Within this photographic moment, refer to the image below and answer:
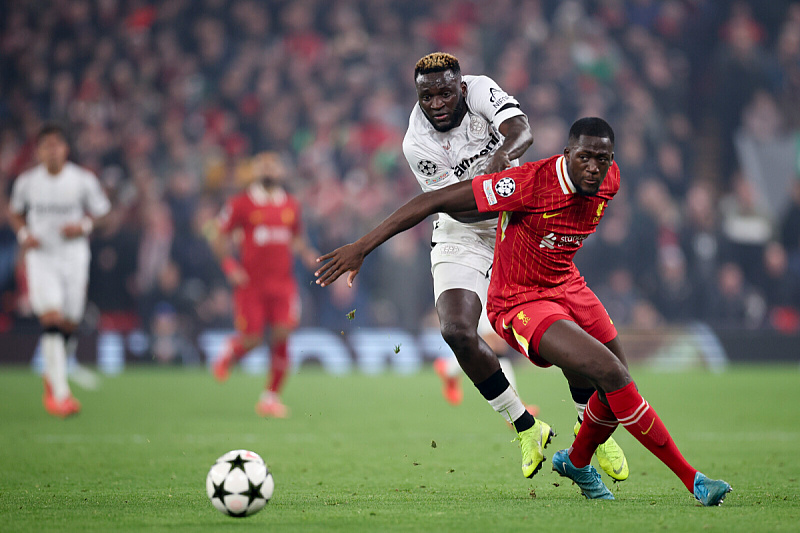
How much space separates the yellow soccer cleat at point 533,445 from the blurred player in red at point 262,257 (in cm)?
502

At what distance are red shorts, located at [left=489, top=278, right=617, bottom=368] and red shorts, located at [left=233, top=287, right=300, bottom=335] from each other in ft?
17.3

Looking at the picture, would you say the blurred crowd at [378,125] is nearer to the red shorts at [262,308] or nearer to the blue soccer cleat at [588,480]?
the red shorts at [262,308]

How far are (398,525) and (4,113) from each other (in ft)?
49.1

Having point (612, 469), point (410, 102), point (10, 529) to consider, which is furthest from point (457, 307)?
point (410, 102)

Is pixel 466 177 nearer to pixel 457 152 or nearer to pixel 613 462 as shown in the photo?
pixel 457 152

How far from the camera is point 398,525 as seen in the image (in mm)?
3846

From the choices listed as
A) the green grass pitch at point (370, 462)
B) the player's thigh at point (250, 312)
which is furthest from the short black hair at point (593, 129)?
the player's thigh at point (250, 312)

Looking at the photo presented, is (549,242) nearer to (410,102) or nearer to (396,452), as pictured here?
(396,452)

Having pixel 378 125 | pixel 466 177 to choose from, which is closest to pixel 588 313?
pixel 466 177

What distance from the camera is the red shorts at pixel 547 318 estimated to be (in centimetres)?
455

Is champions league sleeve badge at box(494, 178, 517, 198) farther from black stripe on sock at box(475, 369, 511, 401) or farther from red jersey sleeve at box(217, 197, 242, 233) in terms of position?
red jersey sleeve at box(217, 197, 242, 233)

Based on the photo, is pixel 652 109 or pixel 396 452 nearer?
pixel 396 452

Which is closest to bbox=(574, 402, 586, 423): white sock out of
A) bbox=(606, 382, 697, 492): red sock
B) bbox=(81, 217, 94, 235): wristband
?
bbox=(606, 382, 697, 492): red sock

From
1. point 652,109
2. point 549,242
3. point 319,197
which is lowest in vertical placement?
point 549,242
